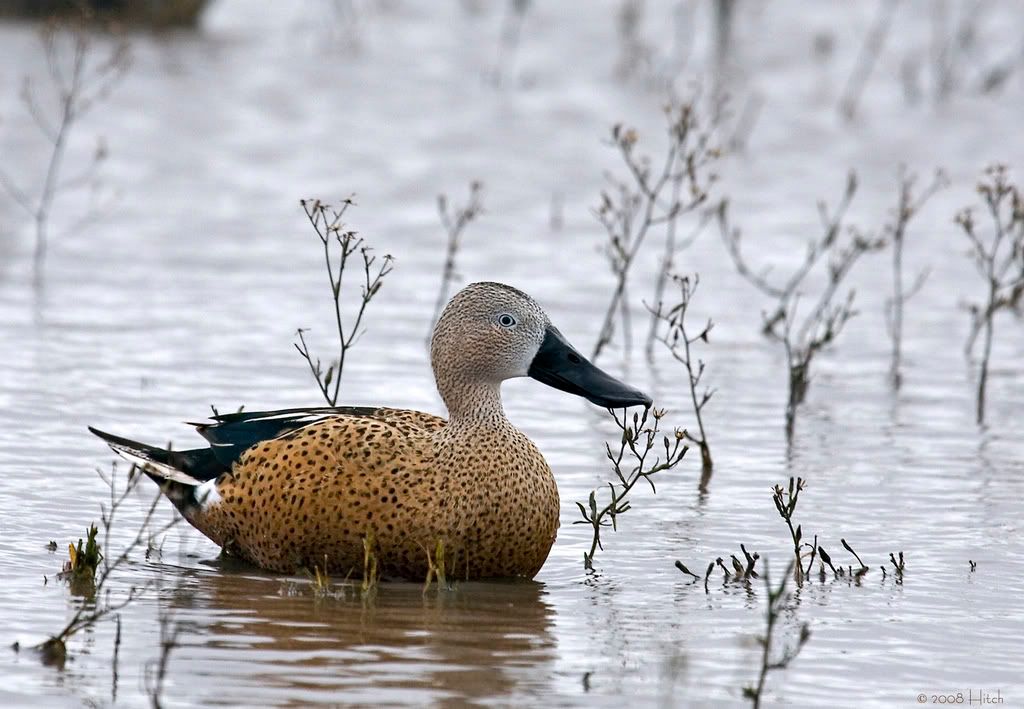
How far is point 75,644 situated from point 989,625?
251cm

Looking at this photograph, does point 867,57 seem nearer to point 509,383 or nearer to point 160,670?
point 509,383

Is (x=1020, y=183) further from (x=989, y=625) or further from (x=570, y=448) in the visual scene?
(x=989, y=625)

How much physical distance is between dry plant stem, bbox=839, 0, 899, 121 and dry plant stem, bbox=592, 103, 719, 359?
209cm

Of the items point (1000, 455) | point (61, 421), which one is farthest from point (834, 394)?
point (61, 421)

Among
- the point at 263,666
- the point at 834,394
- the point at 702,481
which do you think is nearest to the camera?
the point at 263,666

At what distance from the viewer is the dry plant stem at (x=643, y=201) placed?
9.04 meters

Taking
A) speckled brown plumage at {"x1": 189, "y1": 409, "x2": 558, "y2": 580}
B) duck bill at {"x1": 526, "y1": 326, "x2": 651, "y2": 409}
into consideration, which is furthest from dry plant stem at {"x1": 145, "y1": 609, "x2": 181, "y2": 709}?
duck bill at {"x1": 526, "y1": 326, "x2": 651, "y2": 409}

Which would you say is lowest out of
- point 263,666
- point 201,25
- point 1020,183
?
point 263,666

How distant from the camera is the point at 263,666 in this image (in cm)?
467

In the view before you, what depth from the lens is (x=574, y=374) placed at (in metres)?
6.08

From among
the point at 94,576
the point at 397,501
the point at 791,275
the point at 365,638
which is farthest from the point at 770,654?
the point at 791,275

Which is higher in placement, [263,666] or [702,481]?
[702,481]

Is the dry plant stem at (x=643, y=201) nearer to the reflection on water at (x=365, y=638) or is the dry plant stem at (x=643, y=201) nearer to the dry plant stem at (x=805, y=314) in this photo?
the dry plant stem at (x=805, y=314)

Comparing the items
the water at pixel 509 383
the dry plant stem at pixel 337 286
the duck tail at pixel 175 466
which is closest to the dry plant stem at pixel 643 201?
the water at pixel 509 383
